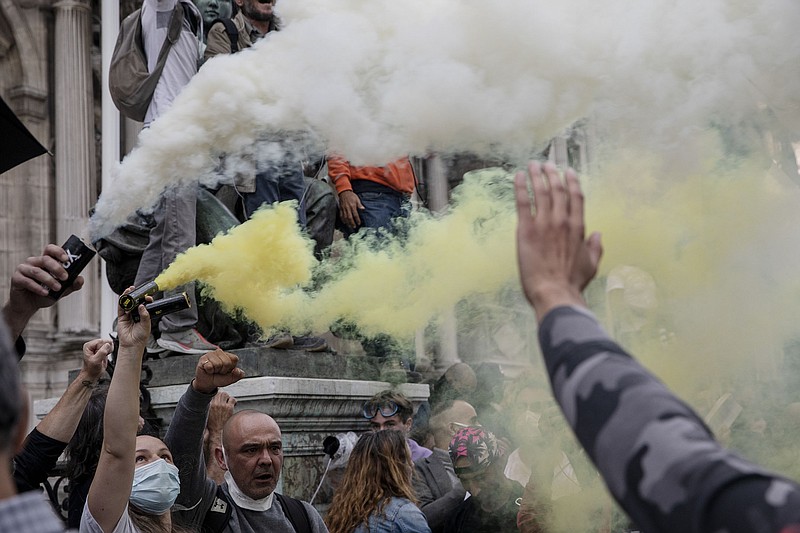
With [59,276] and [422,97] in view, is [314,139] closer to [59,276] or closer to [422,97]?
[422,97]

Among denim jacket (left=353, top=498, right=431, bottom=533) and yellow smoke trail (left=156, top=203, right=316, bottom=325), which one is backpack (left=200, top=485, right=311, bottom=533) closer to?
denim jacket (left=353, top=498, right=431, bottom=533)

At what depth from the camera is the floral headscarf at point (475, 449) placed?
5.38m

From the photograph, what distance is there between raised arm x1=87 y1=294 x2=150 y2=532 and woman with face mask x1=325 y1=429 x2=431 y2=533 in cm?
165

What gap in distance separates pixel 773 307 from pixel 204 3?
500 centimetres

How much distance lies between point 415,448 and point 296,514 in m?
2.15

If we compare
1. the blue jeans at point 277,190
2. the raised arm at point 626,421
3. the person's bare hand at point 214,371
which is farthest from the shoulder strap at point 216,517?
the raised arm at point 626,421

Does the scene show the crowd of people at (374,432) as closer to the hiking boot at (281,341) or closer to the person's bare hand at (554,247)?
the person's bare hand at (554,247)

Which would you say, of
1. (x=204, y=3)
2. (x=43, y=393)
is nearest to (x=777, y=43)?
(x=204, y=3)

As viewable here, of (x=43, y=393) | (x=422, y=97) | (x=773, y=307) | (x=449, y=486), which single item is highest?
(x=422, y=97)

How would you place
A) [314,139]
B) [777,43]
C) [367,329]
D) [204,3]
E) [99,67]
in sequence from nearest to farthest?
1. [777,43]
2. [314,139]
3. [367,329]
4. [204,3]
5. [99,67]

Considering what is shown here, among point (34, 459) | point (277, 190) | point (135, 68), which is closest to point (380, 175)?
point (277, 190)

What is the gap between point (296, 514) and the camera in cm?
433

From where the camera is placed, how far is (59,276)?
3764 mm

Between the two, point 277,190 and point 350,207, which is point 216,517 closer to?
point 277,190
